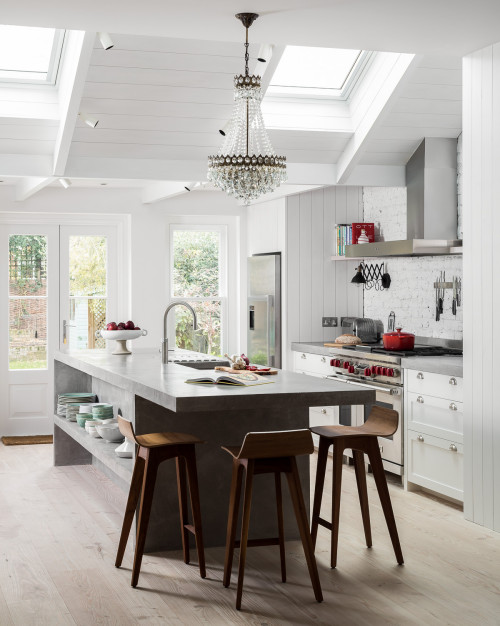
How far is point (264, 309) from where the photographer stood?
7.74 m

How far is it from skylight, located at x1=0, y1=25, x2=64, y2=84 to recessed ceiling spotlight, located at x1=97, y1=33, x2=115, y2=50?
531mm

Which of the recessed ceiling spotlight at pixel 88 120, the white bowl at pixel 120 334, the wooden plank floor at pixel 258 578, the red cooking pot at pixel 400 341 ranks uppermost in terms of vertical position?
the recessed ceiling spotlight at pixel 88 120

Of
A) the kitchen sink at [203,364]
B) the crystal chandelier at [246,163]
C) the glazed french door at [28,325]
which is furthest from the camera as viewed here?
the glazed french door at [28,325]

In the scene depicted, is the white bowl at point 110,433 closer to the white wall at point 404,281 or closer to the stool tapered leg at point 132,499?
the stool tapered leg at point 132,499

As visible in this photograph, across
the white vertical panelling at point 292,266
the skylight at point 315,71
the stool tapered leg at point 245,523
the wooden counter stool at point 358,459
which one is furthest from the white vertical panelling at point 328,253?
the stool tapered leg at point 245,523

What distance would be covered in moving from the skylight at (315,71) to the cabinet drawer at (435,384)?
2.15 metres

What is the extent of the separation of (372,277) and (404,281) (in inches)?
21.0

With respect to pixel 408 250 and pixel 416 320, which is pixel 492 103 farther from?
pixel 416 320

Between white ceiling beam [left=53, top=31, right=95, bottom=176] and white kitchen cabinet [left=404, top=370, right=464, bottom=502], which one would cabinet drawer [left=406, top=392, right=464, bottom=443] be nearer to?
white kitchen cabinet [left=404, top=370, right=464, bottom=502]

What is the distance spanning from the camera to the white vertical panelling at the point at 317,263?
748cm

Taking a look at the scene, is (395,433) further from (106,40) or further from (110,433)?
(106,40)

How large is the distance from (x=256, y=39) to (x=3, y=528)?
10.1 feet

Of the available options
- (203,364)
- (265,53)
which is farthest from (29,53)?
(203,364)

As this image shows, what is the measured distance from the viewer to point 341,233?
733 centimetres
